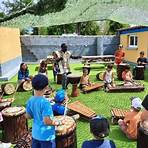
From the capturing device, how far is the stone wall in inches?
764

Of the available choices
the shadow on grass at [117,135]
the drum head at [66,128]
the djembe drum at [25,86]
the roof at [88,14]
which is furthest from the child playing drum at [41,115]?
the djembe drum at [25,86]

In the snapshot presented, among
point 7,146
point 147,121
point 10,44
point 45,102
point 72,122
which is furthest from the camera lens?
point 10,44

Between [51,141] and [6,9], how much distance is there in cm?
282

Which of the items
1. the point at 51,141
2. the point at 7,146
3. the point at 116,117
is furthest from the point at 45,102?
the point at 116,117

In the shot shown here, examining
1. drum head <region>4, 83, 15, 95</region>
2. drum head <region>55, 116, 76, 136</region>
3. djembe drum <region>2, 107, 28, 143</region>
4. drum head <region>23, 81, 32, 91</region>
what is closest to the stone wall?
drum head <region>23, 81, 32, 91</region>

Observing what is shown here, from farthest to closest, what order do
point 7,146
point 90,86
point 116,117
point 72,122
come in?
point 90,86 → point 116,117 → point 7,146 → point 72,122

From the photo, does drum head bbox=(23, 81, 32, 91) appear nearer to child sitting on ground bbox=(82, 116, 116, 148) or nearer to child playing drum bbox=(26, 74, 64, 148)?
child playing drum bbox=(26, 74, 64, 148)

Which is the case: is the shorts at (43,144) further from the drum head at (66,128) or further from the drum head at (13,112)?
the drum head at (13,112)

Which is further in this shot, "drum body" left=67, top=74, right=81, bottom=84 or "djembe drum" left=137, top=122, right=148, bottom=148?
"drum body" left=67, top=74, right=81, bottom=84

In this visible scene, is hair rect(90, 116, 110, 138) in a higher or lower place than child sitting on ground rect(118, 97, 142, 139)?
higher

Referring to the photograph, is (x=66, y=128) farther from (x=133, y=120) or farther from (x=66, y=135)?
(x=133, y=120)

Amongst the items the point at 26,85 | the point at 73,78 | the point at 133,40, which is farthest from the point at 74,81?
the point at 133,40

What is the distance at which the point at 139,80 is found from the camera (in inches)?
464

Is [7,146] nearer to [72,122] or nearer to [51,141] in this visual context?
[72,122]
